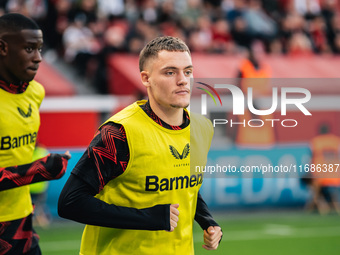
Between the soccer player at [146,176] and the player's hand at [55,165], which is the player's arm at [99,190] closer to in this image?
the soccer player at [146,176]

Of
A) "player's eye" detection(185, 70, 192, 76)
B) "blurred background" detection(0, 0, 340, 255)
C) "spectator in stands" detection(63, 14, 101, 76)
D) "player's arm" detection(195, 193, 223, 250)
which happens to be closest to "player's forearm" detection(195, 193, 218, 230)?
"player's arm" detection(195, 193, 223, 250)

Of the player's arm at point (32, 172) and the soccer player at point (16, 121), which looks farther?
the soccer player at point (16, 121)

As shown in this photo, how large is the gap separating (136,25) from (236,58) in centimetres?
293

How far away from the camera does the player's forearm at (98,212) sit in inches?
117

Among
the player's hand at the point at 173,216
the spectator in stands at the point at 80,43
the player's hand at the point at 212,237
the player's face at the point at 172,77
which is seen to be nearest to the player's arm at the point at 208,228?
the player's hand at the point at 212,237

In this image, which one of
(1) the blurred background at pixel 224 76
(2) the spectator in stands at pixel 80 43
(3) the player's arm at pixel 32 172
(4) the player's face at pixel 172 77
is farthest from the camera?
(2) the spectator in stands at pixel 80 43

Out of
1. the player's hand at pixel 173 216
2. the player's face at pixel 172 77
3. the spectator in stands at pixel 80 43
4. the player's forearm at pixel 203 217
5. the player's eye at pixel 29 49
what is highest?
the spectator in stands at pixel 80 43

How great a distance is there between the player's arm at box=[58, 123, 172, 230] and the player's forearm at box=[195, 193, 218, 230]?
0.50 m

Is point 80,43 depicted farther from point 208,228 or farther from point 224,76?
point 208,228

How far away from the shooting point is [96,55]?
1341 cm

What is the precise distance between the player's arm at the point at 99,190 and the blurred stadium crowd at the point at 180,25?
999 centimetres

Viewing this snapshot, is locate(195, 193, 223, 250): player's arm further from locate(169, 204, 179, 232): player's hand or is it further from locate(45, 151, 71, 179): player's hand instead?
locate(45, 151, 71, 179): player's hand

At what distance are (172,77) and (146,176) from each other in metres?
0.57

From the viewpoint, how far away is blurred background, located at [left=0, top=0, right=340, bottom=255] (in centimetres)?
1018
